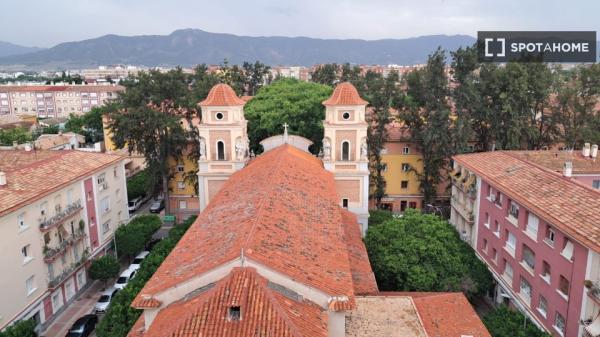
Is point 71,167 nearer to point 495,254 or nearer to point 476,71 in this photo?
point 495,254

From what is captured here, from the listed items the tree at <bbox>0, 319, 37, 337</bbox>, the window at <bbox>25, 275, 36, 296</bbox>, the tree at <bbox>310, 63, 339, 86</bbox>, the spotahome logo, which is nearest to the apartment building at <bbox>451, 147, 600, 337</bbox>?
the spotahome logo

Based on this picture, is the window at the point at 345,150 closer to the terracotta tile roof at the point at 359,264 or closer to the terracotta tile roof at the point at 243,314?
the terracotta tile roof at the point at 359,264

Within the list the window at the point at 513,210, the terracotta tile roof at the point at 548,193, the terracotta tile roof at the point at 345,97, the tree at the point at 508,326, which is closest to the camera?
the tree at the point at 508,326

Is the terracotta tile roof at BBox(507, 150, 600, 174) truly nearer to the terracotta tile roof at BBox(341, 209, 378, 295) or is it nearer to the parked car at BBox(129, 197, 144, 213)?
the terracotta tile roof at BBox(341, 209, 378, 295)

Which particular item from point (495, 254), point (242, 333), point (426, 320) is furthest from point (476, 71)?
point (242, 333)

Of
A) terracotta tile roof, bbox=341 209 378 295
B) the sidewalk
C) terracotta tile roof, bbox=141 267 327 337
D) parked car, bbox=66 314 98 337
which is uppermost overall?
terracotta tile roof, bbox=141 267 327 337

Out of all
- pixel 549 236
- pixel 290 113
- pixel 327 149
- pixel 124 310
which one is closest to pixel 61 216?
pixel 124 310

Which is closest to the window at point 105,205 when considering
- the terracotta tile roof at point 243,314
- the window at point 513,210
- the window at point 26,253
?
the window at point 26,253
